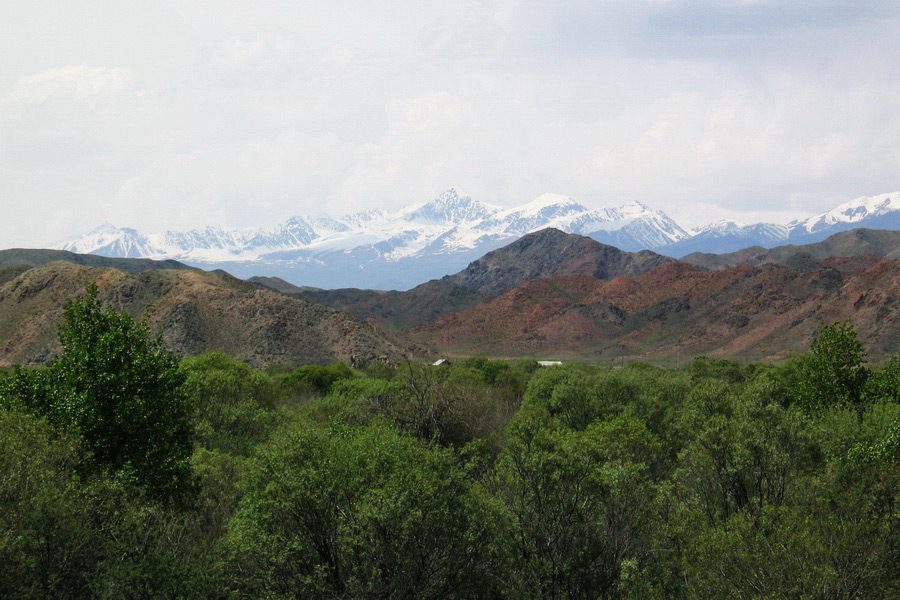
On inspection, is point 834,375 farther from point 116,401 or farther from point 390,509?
point 116,401

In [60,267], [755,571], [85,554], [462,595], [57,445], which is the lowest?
[462,595]

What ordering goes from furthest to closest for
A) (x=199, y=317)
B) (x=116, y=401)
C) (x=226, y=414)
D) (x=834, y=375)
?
(x=199, y=317) → (x=226, y=414) → (x=834, y=375) → (x=116, y=401)

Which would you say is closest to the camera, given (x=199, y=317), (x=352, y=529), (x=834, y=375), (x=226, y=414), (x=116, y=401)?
(x=352, y=529)

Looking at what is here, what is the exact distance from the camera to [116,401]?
29.4m

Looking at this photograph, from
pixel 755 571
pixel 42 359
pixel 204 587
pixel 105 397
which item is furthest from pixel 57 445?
pixel 42 359

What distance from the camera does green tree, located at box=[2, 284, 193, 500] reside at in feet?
94.0

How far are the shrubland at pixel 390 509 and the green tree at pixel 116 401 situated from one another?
9 centimetres

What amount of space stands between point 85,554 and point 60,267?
173 m

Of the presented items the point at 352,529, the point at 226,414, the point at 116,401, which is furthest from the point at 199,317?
the point at 352,529

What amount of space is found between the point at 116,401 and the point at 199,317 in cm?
14262

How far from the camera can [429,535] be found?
24641 mm

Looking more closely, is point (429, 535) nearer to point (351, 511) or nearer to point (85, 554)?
point (351, 511)

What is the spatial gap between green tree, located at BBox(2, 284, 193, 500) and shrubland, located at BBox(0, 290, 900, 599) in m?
0.09

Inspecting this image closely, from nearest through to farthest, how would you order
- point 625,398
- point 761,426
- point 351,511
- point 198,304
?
1. point 351,511
2. point 761,426
3. point 625,398
4. point 198,304
